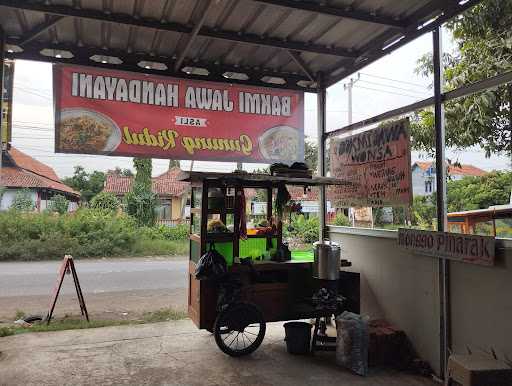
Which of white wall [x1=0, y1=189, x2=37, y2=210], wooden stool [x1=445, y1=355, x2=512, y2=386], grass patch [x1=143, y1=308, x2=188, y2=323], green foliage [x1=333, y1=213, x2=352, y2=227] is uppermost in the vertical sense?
white wall [x1=0, y1=189, x2=37, y2=210]

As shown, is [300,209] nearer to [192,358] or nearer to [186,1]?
[192,358]

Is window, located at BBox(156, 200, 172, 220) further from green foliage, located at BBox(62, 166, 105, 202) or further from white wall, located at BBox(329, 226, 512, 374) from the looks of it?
white wall, located at BBox(329, 226, 512, 374)

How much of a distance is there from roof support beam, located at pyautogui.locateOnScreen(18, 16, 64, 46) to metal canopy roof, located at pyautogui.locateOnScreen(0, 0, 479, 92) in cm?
1

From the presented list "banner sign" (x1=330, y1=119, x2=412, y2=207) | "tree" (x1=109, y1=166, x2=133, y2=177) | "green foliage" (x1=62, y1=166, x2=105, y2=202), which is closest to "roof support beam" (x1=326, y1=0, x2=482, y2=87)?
"banner sign" (x1=330, y1=119, x2=412, y2=207)

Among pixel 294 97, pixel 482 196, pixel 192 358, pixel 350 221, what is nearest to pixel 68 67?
pixel 294 97

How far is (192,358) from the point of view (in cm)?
441

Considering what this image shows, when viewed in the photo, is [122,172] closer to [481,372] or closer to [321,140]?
[321,140]

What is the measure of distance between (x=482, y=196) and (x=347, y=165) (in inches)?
76.4

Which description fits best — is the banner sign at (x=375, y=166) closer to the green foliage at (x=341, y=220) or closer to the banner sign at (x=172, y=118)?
the green foliage at (x=341, y=220)

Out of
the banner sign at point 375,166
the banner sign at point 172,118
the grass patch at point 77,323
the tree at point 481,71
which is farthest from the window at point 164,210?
the tree at point 481,71

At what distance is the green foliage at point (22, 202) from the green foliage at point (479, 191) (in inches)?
664

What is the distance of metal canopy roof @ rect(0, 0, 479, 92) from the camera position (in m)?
4.24

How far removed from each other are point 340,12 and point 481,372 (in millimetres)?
3568

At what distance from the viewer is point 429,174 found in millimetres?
4270
